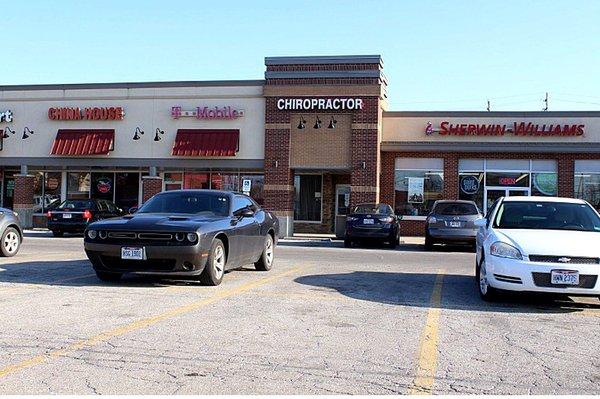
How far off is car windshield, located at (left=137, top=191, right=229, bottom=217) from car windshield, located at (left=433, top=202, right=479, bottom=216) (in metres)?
10.6

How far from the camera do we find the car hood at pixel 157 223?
9344 mm

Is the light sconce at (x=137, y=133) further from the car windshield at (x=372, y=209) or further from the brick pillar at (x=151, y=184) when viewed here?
the car windshield at (x=372, y=209)

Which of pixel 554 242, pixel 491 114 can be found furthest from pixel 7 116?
pixel 554 242

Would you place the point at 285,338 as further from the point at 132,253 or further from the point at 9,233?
the point at 9,233

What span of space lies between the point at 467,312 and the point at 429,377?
10.5 ft

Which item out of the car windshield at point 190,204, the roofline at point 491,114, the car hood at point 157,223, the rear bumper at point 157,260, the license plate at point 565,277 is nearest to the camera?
the license plate at point 565,277

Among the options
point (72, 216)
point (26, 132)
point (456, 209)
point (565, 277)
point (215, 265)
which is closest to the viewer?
point (565, 277)

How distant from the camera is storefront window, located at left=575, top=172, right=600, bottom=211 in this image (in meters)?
26.7

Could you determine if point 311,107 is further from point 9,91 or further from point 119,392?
point 119,392

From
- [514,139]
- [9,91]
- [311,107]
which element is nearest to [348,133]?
[311,107]

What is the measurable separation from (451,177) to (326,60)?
7.06 metres

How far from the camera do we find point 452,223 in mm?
19703

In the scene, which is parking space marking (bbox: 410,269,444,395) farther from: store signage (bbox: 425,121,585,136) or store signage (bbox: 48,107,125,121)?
store signage (bbox: 48,107,125,121)

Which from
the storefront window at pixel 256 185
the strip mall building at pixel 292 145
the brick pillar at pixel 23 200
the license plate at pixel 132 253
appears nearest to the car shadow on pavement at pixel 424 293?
the license plate at pixel 132 253
